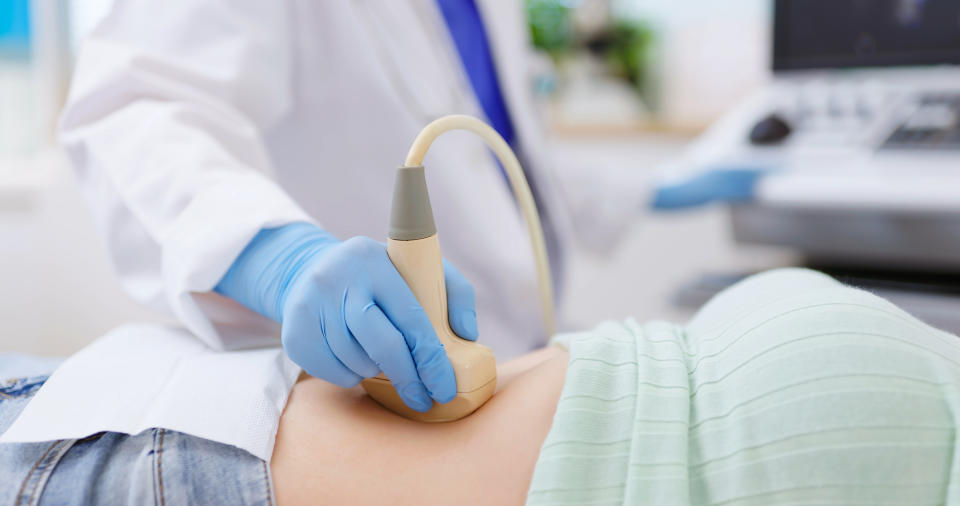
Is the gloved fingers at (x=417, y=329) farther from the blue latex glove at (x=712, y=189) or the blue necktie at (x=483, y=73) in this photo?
the blue latex glove at (x=712, y=189)

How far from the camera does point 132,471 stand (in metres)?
0.47

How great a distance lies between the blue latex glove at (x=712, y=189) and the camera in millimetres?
1191

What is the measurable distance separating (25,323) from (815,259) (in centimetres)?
186

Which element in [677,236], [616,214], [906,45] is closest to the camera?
[906,45]

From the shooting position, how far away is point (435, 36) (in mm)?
1099

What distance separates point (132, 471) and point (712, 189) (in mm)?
1006

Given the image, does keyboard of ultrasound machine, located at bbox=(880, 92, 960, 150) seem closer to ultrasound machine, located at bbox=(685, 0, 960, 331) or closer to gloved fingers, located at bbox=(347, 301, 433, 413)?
ultrasound machine, located at bbox=(685, 0, 960, 331)

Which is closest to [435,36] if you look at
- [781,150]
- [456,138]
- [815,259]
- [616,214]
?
[456,138]

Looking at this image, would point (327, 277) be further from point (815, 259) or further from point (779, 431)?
point (815, 259)

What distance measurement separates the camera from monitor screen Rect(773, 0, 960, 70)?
47.3 inches

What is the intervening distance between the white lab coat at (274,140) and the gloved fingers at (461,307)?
9cm

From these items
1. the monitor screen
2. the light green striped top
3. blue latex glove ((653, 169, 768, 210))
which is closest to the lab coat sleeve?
the light green striped top

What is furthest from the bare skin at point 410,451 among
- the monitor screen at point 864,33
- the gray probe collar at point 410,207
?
the monitor screen at point 864,33

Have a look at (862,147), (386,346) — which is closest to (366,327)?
(386,346)
